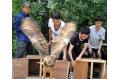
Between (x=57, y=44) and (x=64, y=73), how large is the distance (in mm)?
206

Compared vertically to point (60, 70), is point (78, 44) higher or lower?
higher

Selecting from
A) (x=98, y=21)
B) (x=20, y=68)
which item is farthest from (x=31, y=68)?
(x=98, y=21)

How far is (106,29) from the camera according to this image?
3.77m

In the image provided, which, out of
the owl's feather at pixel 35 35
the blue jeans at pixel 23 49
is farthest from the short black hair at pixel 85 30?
the blue jeans at pixel 23 49

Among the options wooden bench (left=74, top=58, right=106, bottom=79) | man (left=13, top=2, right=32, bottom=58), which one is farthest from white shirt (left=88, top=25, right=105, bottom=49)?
man (left=13, top=2, right=32, bottom=58)

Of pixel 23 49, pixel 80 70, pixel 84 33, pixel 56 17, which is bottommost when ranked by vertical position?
pixel 80 70

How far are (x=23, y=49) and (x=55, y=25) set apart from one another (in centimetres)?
26

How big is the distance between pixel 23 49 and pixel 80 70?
40cm

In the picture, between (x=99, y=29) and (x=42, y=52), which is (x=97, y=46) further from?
(x=42, y=52)

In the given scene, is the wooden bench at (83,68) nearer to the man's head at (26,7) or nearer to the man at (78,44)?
the man at (78,44)

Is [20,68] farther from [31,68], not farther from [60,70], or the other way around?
[60,70]

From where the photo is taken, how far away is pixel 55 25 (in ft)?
12.5
